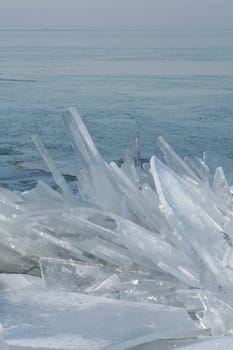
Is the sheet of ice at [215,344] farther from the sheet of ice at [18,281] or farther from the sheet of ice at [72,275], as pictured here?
the sheet of ice at [18,281]

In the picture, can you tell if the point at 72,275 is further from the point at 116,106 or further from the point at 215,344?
the point at 116,106

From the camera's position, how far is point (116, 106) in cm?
1136

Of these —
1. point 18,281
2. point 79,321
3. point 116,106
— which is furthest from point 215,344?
point 116,106

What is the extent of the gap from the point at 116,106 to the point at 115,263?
30.5ft

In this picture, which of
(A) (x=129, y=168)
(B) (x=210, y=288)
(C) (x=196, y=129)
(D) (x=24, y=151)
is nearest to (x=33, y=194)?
(A) (x=129, y=168)

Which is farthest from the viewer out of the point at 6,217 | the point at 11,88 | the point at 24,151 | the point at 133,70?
the point at 133,70

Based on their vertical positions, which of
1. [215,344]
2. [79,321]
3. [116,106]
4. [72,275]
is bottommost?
[215,344]

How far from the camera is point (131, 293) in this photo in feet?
6.54

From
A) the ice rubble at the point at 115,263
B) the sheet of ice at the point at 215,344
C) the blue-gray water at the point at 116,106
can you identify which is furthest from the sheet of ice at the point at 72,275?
the blue-gray water at the point at 116,106

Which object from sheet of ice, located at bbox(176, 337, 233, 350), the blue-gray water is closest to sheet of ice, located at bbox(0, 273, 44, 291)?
sheet of ice, located at bbox(176, 337, 233, 350)

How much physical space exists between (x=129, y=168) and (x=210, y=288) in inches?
37.5

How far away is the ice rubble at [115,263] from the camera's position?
1.73m

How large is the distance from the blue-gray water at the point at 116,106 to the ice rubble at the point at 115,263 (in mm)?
3231

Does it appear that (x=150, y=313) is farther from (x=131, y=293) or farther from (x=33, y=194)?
(x=33, y=194)
